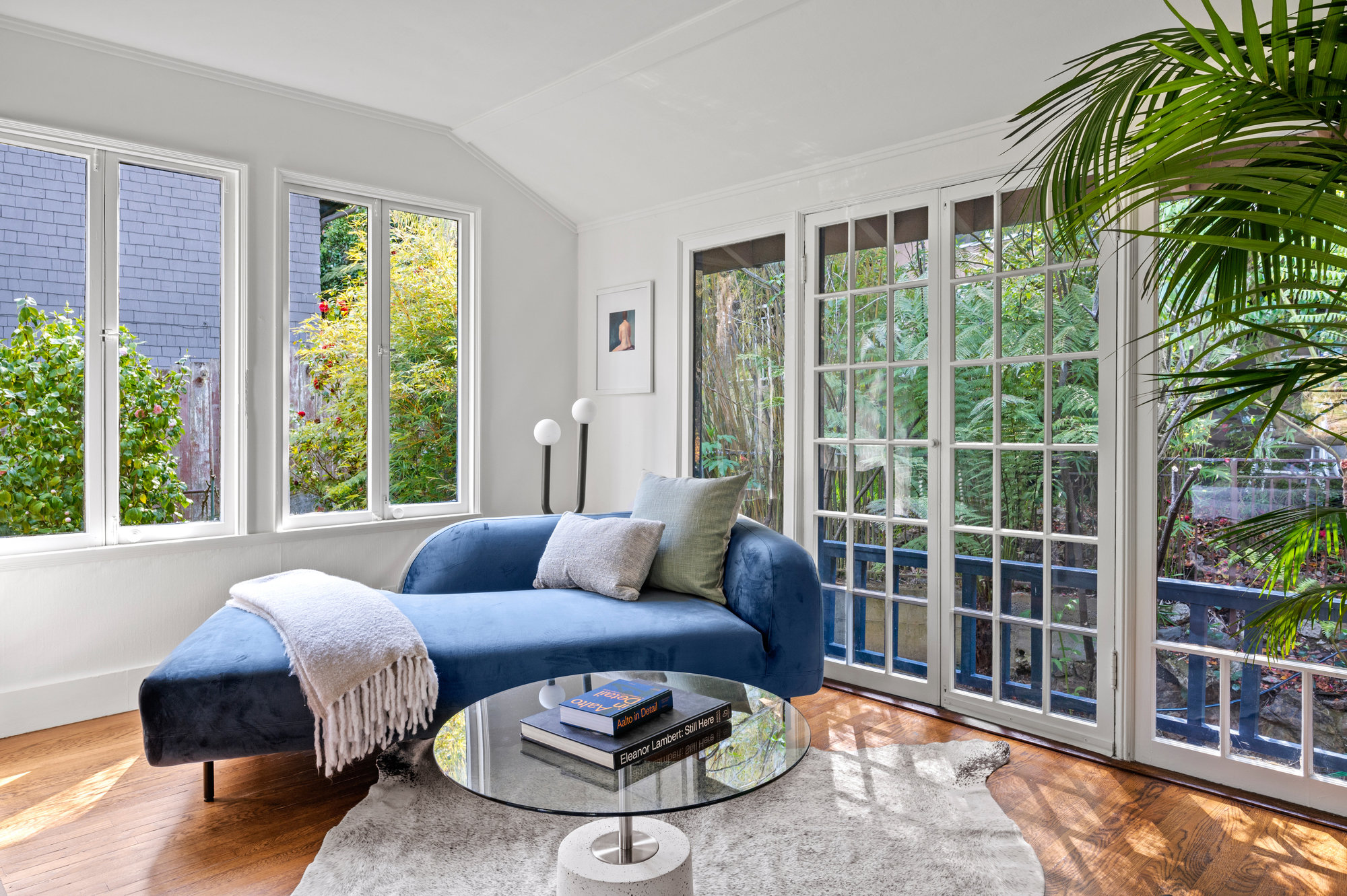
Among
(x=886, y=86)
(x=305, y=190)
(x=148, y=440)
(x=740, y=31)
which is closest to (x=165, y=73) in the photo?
(x=305, y=190)

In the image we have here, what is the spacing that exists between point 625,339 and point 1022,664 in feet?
7.50

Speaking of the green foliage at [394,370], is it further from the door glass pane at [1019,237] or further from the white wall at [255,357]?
the door glass pane at [1019,237]

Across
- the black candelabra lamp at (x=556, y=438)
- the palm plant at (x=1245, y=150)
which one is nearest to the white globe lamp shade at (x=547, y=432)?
the black candelabra lamp at (x=556, y=438)

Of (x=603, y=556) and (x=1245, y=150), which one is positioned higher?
(x=1245, y=150)

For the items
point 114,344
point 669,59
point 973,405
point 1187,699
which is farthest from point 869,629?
point 114,344

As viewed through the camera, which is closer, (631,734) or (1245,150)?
(1245,150)

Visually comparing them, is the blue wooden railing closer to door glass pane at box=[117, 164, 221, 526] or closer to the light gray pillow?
the light gray pillow

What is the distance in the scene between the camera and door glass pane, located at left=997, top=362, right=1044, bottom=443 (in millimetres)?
2803

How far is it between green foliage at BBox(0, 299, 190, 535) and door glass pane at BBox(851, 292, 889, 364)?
265 centimetres

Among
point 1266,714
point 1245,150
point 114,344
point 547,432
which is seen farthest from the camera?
point 547,432

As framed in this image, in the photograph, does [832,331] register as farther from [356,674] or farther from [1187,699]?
[356,674]

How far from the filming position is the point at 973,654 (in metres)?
2.96

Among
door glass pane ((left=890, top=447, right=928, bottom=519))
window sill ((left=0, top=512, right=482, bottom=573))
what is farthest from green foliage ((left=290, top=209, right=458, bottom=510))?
door glass pane ((left=890, top=447, right=928, bottom=519))

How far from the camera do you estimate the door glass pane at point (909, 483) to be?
Answer: 3.10 metres
